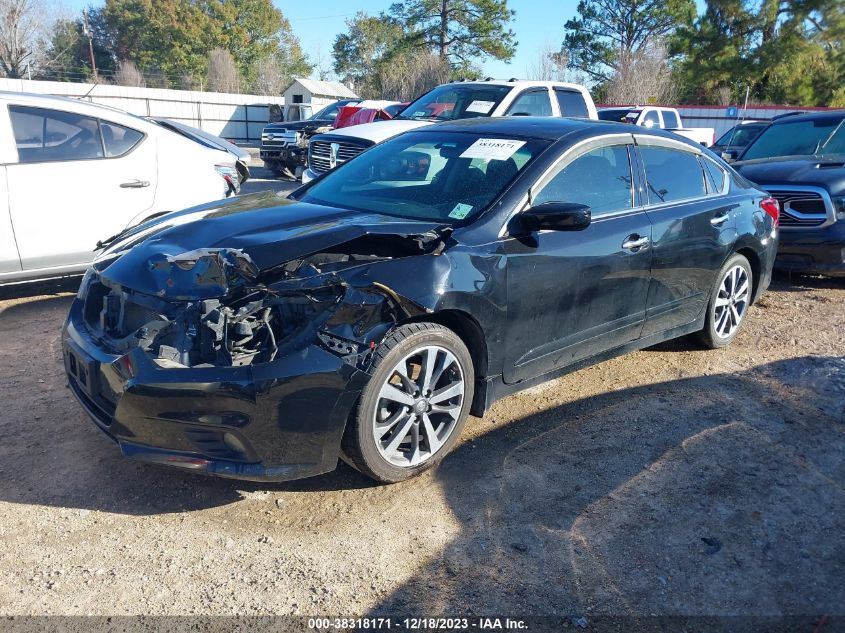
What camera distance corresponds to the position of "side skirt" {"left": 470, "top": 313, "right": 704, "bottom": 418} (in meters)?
3.67

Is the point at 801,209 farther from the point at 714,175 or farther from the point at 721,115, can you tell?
the point at 721,115

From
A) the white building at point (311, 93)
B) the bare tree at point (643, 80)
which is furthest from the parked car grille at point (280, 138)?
the bare tree at point (643, 80)

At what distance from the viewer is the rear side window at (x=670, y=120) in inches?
673

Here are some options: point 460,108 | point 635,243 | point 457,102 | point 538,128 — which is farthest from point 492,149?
point 457,102

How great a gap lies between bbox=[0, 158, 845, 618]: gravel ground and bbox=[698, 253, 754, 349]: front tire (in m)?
0.88

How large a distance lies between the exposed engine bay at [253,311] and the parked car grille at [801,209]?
18.5ft

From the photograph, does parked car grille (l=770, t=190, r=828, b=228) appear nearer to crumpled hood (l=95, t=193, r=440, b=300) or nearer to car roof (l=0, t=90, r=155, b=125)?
crumpled hood (l=95, t=193, r=440, b=300)

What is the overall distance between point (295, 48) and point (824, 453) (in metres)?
61.9

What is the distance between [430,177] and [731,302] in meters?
2.70

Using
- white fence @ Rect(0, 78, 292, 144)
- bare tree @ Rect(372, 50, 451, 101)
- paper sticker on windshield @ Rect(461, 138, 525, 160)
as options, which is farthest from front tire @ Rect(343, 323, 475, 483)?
bare tree @ Rect(372, 50, 451, 101)

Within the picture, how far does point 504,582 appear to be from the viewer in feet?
9.09

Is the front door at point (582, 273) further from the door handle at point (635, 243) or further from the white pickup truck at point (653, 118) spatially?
the white pickup truck at point (653, 118)

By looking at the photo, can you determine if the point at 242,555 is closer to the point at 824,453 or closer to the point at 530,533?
the point at 530,533

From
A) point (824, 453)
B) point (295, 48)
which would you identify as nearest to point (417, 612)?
point (824, 453)
